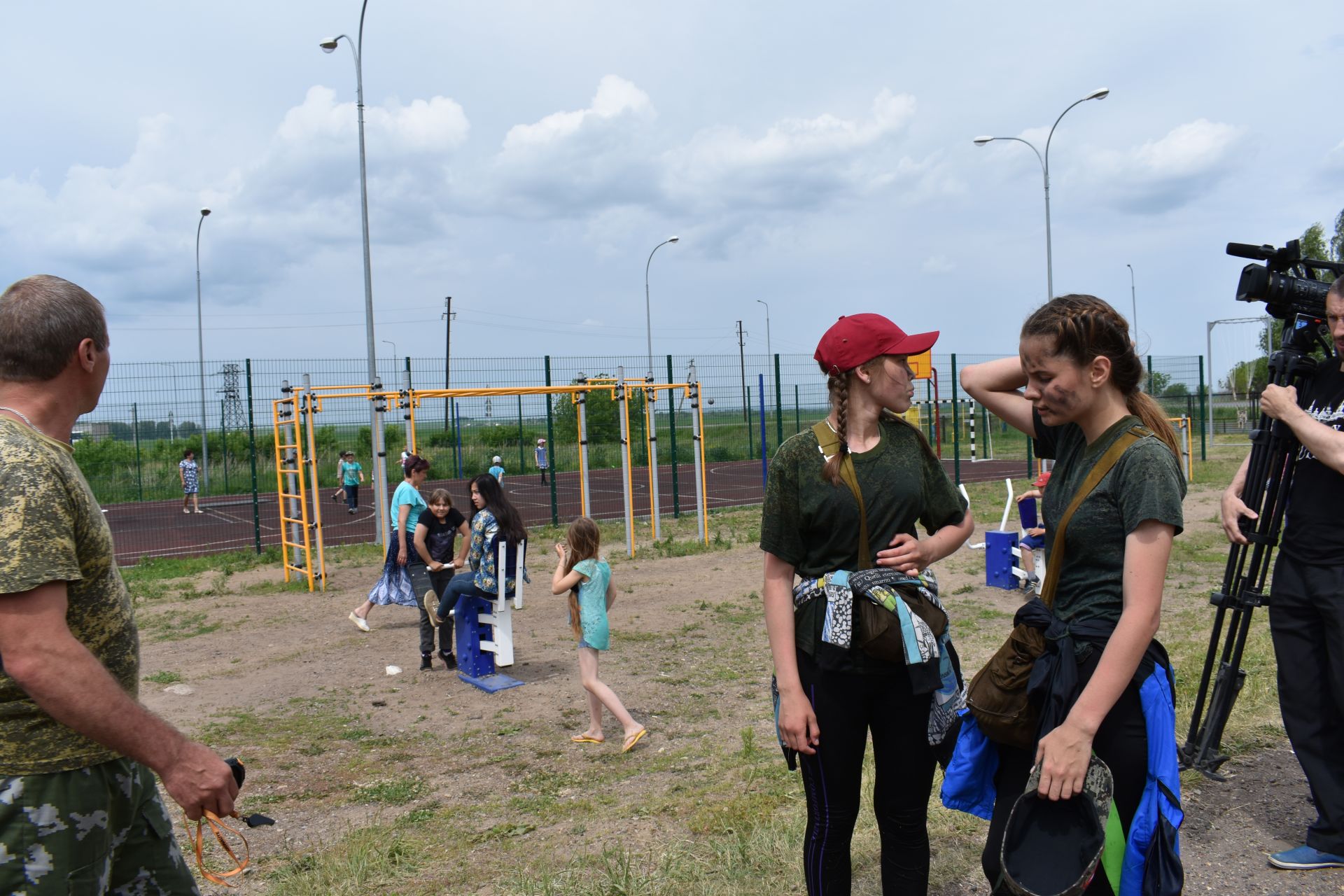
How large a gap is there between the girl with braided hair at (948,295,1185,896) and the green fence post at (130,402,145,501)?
51.8ft

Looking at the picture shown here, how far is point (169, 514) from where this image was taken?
21.8 meters

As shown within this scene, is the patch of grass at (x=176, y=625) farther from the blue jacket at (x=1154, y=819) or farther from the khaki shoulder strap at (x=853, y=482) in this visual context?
the blue jacket at (x=1154, y=819)

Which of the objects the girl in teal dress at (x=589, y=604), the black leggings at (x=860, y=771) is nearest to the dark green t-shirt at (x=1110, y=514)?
the black leggings at (x=860, y=771)

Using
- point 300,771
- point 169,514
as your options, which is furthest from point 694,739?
point 169,514

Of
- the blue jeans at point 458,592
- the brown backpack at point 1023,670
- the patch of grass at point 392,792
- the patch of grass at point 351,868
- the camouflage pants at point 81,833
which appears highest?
the brown backpack at point 1023,670

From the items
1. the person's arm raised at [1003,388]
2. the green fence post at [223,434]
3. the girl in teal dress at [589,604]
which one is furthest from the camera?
the green fence post at [223,434]

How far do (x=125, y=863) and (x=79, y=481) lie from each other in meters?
0.89

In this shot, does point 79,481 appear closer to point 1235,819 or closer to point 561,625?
point 1235,819

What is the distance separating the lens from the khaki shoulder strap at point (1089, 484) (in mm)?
2182

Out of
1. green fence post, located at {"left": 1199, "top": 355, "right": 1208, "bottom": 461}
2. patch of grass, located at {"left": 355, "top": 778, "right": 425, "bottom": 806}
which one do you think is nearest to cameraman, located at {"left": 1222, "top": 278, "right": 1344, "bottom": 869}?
patch of grass, located at {"left": 355, "top": 778, "right": 425, "bottom": 806}

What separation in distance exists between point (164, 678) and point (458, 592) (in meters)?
2.29

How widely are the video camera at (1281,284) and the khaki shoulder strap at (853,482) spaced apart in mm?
1787

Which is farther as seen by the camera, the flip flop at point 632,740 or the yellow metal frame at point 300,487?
the yellow metal frame at point 300,487

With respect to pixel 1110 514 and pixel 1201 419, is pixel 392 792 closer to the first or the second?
pixel 1110 514
